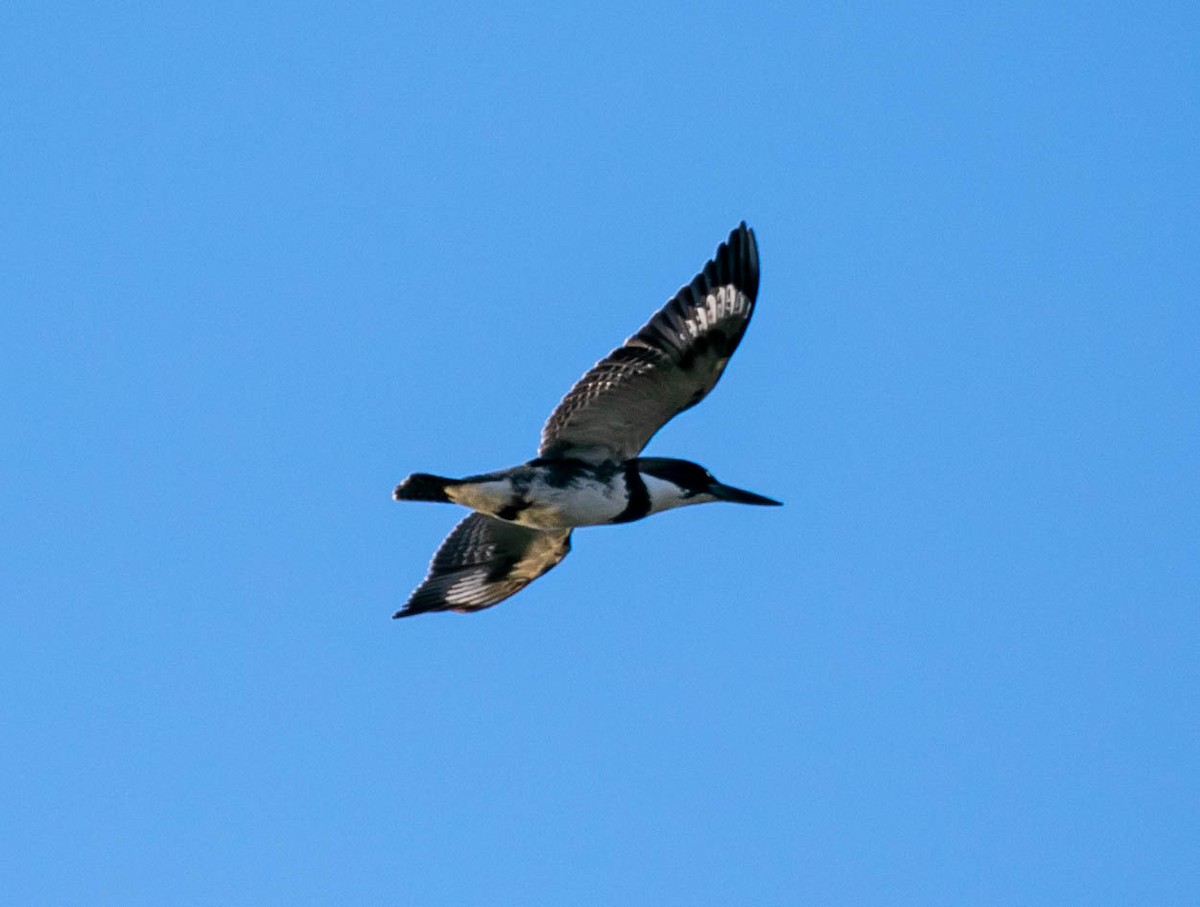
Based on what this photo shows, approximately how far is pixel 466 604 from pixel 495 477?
1.75 m

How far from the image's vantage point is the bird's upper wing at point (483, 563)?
46.4ft

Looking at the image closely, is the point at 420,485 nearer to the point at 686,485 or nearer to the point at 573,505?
the point at 573,505

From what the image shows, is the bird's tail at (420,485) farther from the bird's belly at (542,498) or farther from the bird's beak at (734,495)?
the bird's beak at (734,495)

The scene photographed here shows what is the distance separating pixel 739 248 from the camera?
41.9ft

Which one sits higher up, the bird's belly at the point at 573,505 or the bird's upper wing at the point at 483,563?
the bird's upper wing at the point at 483,563

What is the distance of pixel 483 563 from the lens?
1433 centimetres

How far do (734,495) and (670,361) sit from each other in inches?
55.7

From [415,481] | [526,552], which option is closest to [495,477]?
[415,481]

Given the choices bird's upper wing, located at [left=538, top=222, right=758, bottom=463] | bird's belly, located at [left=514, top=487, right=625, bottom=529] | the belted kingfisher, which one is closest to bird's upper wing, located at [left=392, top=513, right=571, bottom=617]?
the belted kingfisher

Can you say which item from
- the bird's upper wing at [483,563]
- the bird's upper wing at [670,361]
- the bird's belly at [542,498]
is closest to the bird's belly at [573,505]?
the bird's belly at [542,498]

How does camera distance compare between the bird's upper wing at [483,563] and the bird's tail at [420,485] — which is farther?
the bird's upper wing at [483,563]

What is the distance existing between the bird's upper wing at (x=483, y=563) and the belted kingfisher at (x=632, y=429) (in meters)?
0.68

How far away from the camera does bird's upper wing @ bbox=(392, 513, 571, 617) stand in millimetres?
14156

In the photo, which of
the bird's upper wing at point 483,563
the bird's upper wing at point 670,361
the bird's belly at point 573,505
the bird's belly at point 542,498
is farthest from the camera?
the bird's upper wing at point 483,563
